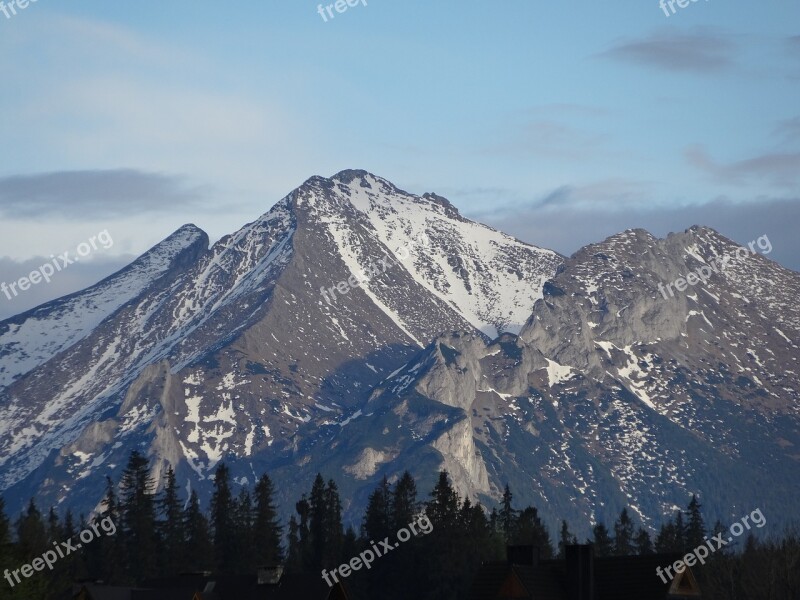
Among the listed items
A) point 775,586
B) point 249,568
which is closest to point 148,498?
point 249,568

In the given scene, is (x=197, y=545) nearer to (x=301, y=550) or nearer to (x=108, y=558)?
(x=108, y=558)

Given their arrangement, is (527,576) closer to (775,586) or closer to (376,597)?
(775,586)

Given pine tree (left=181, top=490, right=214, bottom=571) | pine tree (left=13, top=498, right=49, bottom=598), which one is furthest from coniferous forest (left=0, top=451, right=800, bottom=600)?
pine tree (left=13, top=498, right=49, bottom=598)

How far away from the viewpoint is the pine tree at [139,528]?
7156 inches

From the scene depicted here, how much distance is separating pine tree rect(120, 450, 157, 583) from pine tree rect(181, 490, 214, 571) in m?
3.79

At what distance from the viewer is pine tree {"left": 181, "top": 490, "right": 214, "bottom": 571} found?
582ft

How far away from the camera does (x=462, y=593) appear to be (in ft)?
540

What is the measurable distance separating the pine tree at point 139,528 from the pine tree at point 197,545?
379cm

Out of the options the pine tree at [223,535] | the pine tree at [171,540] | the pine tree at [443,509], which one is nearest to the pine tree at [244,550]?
the pine tree at [223,535]

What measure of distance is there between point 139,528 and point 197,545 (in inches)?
339

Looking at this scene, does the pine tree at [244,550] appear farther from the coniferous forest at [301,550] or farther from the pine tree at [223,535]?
the pine tree at [223,535]

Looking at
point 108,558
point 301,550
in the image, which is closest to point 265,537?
point 301,550

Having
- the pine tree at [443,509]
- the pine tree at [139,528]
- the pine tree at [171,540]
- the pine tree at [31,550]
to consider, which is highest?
the pine tree at [31,550]

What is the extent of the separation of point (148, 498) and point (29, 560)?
2374 inches
